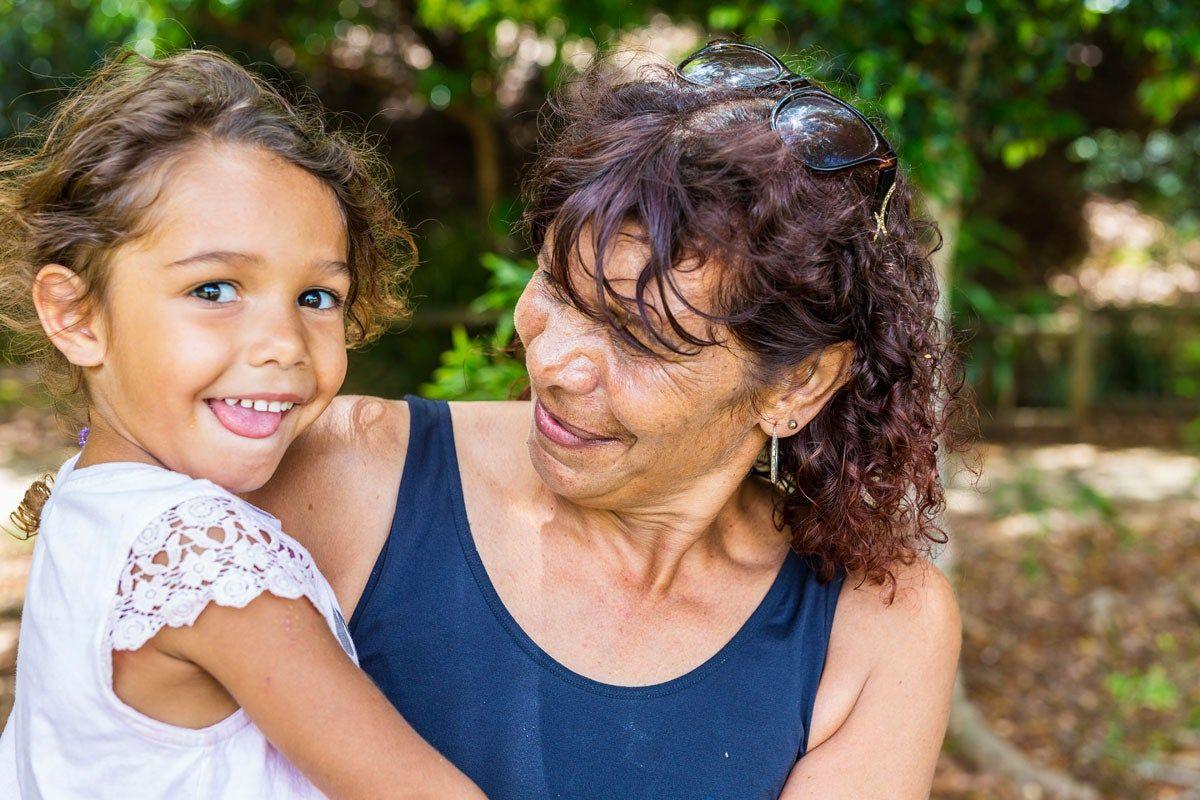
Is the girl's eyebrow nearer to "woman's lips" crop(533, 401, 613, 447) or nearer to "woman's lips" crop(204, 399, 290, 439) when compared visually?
"woman's lips" crop(204, 399, 290, 439)

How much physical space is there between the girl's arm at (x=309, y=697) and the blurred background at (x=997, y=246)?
→ 0.82 meters

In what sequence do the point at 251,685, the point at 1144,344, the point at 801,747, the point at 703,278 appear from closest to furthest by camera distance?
the point at 251,685, the point at 703,278, the point at 801,747, the point at 1144,344

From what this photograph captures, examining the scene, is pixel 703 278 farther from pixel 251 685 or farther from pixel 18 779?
pixel 18 779

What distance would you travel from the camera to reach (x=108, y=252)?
1.46 m

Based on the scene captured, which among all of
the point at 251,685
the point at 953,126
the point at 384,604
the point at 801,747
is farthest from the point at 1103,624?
the point at 251,685

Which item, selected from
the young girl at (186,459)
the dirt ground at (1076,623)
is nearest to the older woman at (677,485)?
the young girl at (186,459)

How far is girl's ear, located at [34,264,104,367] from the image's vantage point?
1.49 m

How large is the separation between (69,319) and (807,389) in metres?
1.10

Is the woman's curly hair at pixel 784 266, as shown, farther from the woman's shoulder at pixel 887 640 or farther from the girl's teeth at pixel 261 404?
the girl's teeth at pixel 261 404

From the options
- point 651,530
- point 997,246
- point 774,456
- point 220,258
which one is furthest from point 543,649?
point 997,246

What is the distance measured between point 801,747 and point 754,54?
1122 mm

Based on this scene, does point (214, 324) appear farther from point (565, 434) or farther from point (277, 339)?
point (565, 434)

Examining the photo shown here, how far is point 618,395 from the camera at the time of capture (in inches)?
67.1

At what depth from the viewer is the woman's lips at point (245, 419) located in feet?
4.87
